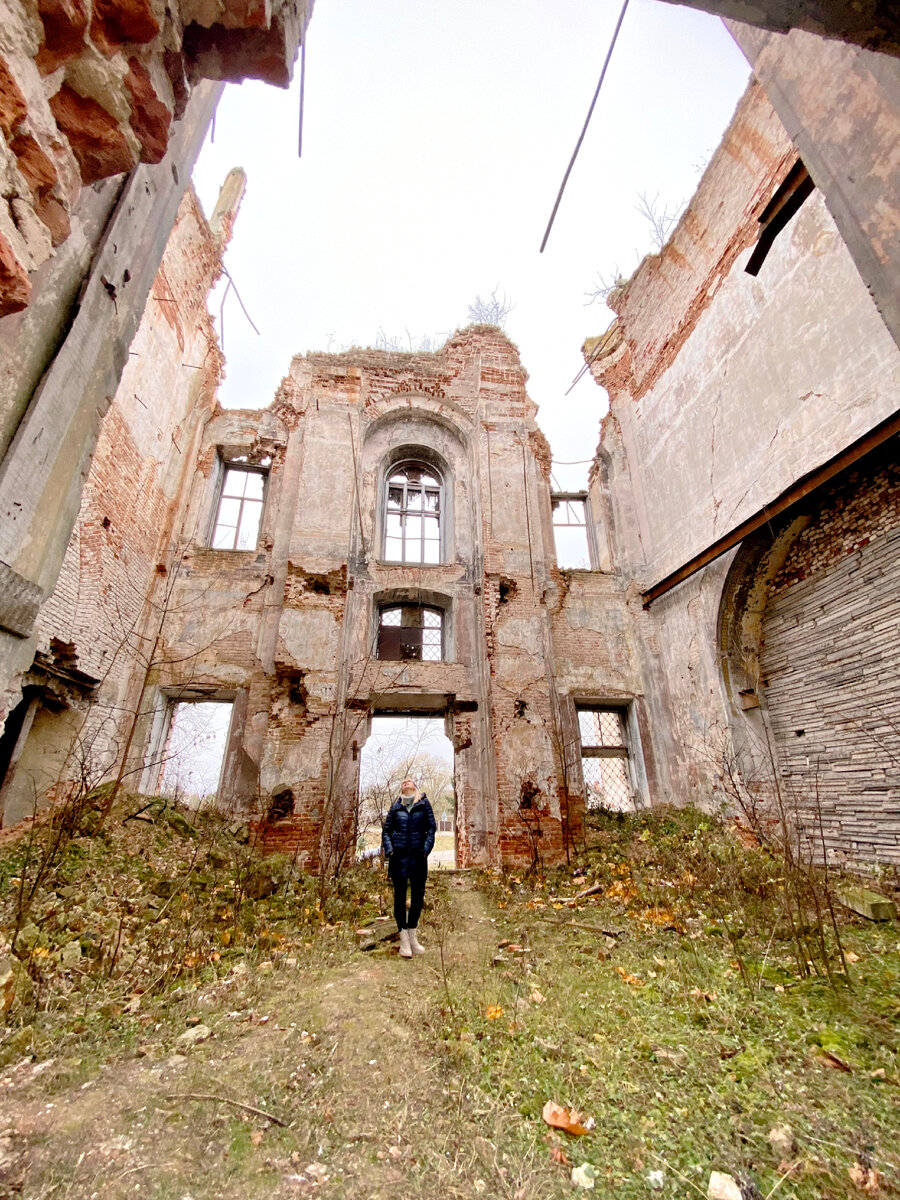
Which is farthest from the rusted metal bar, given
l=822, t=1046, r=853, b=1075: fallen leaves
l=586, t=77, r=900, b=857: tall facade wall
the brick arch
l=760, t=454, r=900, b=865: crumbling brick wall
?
l=822, t=1046, r=853, b=1075: fallen leaves

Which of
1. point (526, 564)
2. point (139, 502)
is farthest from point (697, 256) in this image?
point (139, 502)

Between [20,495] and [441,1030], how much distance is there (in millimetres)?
3213

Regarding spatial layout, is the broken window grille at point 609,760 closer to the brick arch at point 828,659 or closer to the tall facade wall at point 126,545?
the brick arch at point 828,659

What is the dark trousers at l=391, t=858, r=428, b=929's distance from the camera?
4.25m

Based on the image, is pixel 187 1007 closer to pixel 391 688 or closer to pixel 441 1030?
pixel 441 1030

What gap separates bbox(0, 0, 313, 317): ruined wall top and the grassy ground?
2.86 metres

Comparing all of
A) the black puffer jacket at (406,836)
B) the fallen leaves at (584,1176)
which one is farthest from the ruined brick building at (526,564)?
the fallen leaves at (584,1176)

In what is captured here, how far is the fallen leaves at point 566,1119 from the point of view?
2.01 m

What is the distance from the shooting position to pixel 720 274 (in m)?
8.76

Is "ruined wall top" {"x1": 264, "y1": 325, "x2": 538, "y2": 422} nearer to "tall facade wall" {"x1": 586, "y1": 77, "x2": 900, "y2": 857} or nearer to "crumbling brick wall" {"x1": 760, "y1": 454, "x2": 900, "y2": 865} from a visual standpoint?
"tall facade wall" {"x1": 586, "y1": 77, "x2": 900, "y2": 857}

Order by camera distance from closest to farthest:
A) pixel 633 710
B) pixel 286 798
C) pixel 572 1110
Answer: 1. pixel 572 1110
2. pixel 286 798
3. pixel 633 710

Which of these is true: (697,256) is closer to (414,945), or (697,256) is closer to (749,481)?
(749,481)

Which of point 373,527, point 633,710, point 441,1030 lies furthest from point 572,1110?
point 373,527

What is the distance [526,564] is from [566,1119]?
8.30 meters
